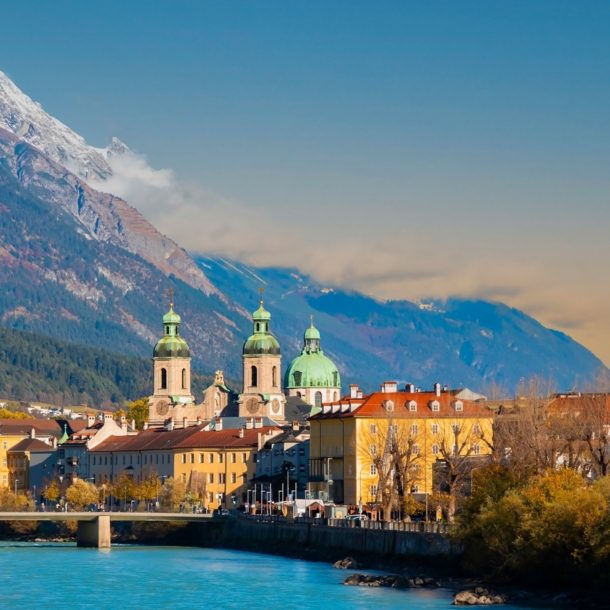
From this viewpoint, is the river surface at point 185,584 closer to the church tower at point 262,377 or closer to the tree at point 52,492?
the tree at point 52,492

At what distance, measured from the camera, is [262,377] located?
19250 cm

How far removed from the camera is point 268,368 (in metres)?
193

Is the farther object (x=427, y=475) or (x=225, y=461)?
(x=225, y=461)

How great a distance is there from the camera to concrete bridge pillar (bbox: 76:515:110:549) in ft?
392

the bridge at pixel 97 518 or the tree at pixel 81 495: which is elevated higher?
the tree at pixel 81 495

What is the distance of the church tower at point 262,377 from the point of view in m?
188

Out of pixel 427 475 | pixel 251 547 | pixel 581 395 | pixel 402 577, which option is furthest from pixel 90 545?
pixel 402 577

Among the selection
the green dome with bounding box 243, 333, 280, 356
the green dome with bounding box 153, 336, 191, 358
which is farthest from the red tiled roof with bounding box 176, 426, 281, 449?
the green dome with bounding box 153, 336, 191, 358

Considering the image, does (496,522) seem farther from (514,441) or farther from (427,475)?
(427,475)

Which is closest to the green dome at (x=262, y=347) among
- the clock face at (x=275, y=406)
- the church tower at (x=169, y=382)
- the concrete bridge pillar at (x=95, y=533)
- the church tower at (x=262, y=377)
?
the church tower at (x=262, y=377)

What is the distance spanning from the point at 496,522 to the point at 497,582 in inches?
113

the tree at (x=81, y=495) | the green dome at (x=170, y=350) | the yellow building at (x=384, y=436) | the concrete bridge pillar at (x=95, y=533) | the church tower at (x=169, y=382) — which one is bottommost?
the concrete bridge pillar at (x=95, y=533)

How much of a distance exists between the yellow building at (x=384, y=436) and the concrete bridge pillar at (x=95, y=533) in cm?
1747

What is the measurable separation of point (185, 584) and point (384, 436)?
32685 mm
